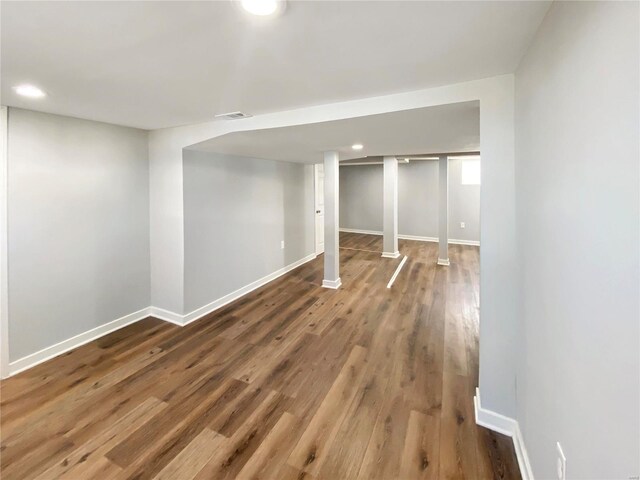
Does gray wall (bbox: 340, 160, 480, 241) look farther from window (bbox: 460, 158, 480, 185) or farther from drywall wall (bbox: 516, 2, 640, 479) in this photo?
drywall wall (bbox: 516, 2, 640, 479)

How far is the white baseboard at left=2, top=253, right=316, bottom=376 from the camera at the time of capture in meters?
2.46

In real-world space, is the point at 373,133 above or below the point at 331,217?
above

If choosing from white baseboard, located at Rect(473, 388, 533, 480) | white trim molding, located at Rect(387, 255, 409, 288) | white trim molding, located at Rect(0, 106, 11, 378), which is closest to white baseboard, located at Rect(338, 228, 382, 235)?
white trim molding, located at Rect(387, 255, 409, 288)

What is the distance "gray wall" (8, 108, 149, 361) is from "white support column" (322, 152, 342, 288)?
2.34 metres

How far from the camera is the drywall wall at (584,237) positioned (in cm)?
65

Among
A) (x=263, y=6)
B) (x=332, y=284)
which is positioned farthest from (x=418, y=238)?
(x=263, y=6)

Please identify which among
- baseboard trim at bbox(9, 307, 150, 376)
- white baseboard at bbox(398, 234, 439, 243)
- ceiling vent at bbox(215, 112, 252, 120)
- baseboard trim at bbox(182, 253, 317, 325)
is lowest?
baseboard trim at bbox(9, 307, 150, 376)

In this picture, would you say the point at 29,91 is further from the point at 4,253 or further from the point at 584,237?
the point at 584,237

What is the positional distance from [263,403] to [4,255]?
2353mm

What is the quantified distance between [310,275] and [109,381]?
3213 millimetres

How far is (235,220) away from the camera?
3969 millimetres

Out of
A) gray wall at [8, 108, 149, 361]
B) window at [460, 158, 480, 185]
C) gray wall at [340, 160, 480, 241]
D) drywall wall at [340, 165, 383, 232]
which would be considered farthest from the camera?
drywall wall at [340, 165, 383, 232]

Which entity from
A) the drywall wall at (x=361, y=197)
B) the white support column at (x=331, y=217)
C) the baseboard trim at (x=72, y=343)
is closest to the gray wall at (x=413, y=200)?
the drywall wall at (x=361, y=197)

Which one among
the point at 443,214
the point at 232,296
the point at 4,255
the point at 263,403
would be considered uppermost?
the point at 443,214
